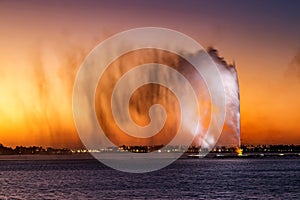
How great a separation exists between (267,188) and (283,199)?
61.4 ft

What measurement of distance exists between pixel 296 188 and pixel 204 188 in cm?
1516

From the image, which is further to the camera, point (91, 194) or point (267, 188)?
point (267, 188)

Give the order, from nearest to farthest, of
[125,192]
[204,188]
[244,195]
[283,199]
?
[283,199] → [244,195] → [125,192] → [204,188]

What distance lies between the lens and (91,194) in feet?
299

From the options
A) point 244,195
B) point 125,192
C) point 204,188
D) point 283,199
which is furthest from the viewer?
point 204,188

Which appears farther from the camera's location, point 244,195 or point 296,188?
point 296,188

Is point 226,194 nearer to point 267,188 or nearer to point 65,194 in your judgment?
point 267,188

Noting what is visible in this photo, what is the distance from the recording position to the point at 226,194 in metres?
88.9

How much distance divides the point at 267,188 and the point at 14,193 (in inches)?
1627

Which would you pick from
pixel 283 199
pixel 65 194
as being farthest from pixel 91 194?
pixel 283 199

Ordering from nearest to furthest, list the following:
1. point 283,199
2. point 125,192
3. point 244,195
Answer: point 283,199 → point 244,195 → point 125,192

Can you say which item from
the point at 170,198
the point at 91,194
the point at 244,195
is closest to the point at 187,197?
the point at 170,198

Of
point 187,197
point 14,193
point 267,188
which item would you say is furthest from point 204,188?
point 14,193

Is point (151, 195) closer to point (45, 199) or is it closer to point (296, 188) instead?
point (45, 199)
